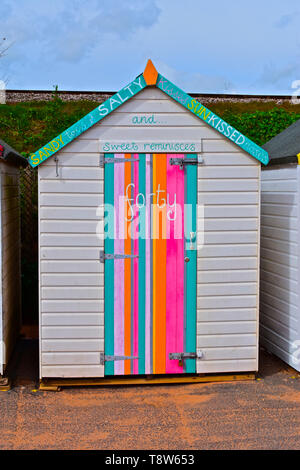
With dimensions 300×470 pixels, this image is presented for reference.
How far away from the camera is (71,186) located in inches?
237

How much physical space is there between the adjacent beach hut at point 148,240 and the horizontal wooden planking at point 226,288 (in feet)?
0.04

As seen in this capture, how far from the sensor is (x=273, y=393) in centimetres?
603

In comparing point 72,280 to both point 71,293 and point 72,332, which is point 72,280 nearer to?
point 71,293

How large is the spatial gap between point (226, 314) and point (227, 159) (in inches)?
66.4

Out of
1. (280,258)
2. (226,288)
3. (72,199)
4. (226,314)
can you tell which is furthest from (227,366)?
(72,199)

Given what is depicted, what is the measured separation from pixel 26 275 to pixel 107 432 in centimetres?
454

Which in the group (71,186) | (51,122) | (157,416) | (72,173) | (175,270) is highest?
(51,122)

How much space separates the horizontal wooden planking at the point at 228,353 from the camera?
6242mm

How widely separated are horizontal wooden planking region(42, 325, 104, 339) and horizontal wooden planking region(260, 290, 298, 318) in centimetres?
223

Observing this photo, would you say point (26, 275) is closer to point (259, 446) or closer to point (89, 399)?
point (89, 399)

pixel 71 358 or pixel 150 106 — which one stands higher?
pixel 150 106

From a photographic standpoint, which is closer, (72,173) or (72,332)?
(72,173)

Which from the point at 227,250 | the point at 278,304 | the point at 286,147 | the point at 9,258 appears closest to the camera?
the point at 227,250
